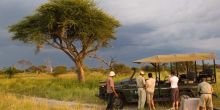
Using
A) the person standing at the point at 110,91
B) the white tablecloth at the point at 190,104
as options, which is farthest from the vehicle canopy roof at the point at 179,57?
the white tablecloth at the point at 190,104

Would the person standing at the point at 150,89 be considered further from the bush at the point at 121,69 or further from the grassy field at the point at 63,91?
the bush at the point at 121,69

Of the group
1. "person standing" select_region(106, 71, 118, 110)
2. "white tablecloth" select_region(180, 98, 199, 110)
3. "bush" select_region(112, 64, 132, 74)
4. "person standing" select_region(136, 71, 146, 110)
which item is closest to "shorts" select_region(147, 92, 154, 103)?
"person standing" select_region(136, 71, 146, 110)

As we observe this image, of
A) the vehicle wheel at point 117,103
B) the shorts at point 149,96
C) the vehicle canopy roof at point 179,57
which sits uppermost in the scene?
the vehicle canopy roof at point 179,57

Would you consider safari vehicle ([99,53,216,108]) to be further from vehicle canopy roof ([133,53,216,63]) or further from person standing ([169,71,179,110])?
person standing ([169,71,179,110])

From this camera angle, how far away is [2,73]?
73812 millimetres

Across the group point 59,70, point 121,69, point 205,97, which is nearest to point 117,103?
point 205,97

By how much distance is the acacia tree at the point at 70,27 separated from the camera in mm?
45812

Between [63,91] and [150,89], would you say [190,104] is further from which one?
[63,91]

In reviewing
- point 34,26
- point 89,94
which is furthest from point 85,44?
point 89,94

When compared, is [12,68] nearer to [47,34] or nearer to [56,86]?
[47,34]

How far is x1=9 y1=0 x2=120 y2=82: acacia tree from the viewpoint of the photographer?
45.8 meters

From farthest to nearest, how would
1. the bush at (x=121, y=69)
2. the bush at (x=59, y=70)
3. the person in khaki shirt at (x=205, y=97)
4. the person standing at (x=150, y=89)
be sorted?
the bush at (x=59, y=70)
the bush at (x=121, y=69)
the person standing at (x=150, y=89)
the person in khaki shirt at (x=205, y=97)

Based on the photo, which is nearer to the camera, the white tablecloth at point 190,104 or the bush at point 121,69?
the white tablecloth at point 190,104

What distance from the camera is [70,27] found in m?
46.2
